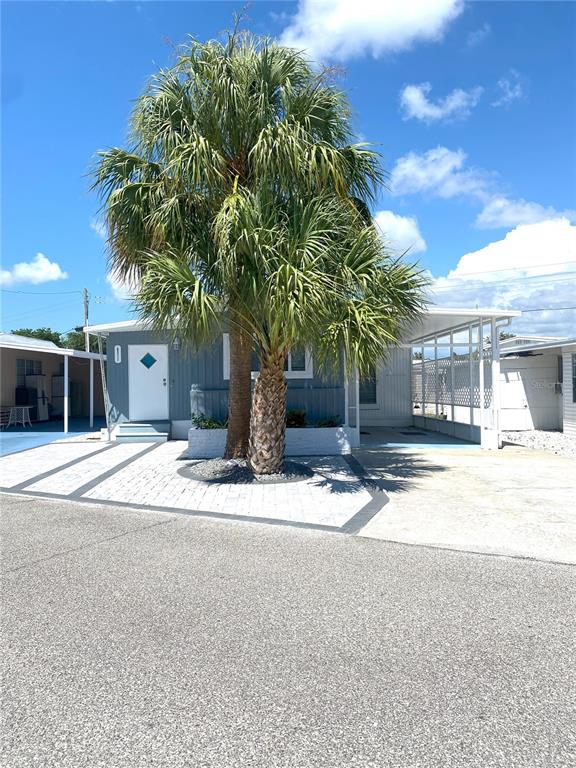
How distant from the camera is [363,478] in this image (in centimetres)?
958

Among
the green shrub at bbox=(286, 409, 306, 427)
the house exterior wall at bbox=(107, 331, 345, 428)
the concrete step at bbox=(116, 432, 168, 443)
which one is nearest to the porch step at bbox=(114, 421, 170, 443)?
the concrete step at bbox=(116, 432, 168, 443)

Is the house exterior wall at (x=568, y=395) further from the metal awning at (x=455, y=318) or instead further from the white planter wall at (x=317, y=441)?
the white planter wall at (x=317, y=441)

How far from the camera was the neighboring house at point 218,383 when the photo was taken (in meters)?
13.6

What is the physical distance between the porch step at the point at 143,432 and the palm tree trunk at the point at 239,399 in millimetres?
4342

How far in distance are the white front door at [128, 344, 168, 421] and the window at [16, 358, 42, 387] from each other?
7308 millimetres

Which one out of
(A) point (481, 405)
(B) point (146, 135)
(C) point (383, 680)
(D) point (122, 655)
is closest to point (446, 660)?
(C) point (383, 680)

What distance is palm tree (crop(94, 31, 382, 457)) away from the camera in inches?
324

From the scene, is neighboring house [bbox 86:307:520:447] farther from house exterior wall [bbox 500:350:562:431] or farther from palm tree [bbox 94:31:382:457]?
A: palm tree [bbox 94:31:382:457]

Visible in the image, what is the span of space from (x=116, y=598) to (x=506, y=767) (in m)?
3.00

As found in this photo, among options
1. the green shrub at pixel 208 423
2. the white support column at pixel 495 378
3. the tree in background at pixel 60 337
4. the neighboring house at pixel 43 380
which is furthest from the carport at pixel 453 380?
the tree in background at pixel 60 337

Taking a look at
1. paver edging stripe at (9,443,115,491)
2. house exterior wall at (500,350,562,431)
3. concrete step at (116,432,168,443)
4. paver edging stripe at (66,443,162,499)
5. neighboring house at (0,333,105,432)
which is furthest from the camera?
neighboring house at (0,333,105,432)

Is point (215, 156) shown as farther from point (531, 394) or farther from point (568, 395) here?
point (531, 394)

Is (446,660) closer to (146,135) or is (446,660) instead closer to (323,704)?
(323,704)

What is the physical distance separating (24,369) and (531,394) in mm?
17524
